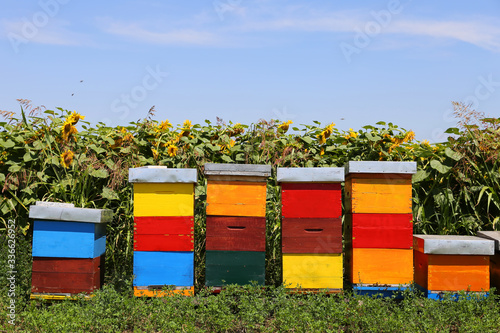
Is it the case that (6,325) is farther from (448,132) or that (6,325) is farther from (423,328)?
(448,132)

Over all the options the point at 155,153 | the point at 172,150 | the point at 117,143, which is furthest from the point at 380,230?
the point at 117,143

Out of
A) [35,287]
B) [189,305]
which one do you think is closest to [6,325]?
[35,287]


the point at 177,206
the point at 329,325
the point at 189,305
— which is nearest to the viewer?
the point at 329,325

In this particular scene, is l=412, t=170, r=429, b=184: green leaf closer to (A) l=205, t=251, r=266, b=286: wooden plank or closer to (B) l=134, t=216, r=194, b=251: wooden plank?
(A) l=205, t=251, r=266, b=286: wooden plank

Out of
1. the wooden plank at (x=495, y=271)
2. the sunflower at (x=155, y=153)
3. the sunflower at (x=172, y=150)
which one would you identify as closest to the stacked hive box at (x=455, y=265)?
the wooden plank at (x=495, y=271)

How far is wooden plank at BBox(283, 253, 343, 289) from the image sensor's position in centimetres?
501

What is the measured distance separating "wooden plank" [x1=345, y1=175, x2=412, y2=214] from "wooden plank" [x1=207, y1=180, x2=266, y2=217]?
94cm

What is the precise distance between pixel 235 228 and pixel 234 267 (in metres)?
0.39

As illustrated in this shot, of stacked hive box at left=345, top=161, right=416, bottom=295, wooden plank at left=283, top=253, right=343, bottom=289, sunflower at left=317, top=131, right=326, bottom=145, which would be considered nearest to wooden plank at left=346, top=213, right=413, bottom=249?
stacked hive box at left=345, top=161, right=416, bottom=295

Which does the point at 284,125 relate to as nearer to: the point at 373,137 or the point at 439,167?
the point at 373,137

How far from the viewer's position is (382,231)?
16.6ft

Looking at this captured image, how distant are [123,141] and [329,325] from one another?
372cm

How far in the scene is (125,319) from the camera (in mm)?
4594

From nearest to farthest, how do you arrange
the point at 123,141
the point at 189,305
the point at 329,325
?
the point at 329,325 < the point at 189,305 < the point at 123,141
